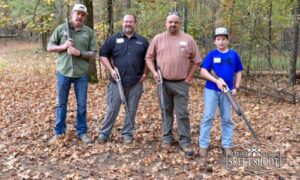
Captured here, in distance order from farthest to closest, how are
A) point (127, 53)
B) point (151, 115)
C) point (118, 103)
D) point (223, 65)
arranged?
point (151, 115) → point (118, 103) → point (127, 53) → point (223, 65)

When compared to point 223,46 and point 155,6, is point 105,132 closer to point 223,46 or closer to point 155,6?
point 223,46

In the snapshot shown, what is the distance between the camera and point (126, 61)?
20.4ft

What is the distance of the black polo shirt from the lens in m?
6.22

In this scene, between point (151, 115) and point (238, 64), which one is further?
point (151, 115)

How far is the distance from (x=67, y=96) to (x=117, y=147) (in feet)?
4.12

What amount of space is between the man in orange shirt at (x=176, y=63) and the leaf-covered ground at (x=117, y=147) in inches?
21.4

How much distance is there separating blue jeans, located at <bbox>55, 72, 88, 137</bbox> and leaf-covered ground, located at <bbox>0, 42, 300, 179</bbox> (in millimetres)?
283

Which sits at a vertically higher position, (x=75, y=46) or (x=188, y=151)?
(x=75, y=46)

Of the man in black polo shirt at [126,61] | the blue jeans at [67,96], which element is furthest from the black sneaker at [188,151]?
the blue jeans at [67,96]

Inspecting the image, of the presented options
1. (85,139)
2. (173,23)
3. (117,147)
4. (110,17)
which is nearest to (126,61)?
(173,23)

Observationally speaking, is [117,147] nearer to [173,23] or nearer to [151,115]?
[173,23]

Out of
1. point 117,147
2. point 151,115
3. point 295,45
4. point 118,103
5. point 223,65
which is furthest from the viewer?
point 295,45

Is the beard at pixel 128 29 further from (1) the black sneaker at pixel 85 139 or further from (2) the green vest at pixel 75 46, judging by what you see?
(1) the black sneaker at pixel 85 139

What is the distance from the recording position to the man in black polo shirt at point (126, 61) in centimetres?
621
